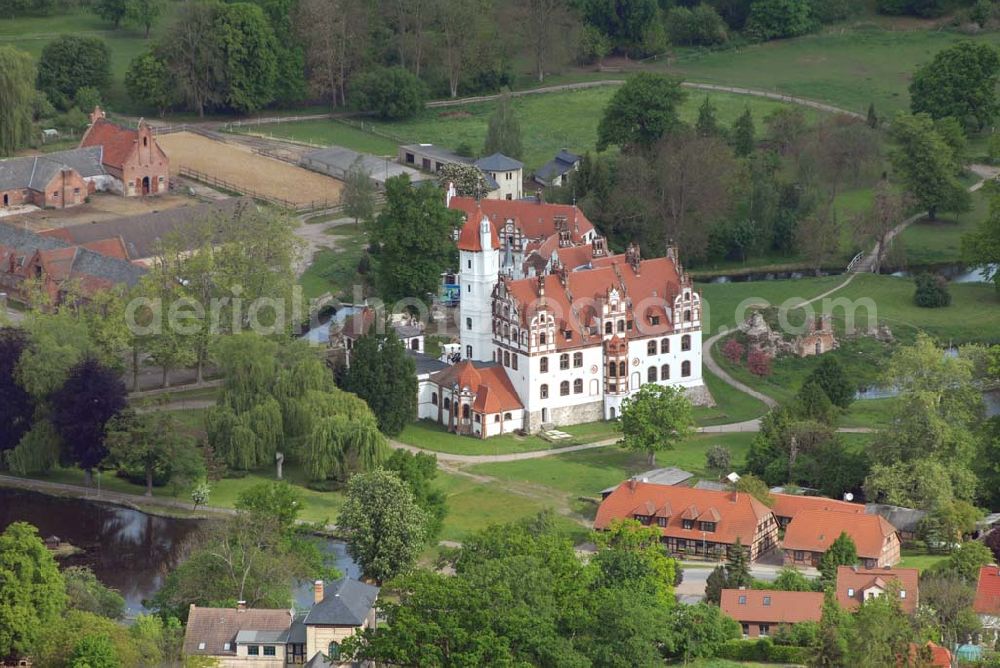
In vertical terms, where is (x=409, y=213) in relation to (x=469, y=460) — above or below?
above

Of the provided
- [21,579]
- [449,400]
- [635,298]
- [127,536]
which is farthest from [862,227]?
[21,579]

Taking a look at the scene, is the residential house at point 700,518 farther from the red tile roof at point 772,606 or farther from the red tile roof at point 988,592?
the red tile roof at point 988,592

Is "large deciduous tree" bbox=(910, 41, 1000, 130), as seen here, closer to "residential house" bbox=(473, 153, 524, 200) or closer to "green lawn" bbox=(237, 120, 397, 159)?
"residential house" bbox=(473, 153, 524, 200)

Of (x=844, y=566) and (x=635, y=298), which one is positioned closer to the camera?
(x=844, y=566)

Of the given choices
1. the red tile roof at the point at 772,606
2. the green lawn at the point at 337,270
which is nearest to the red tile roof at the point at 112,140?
the green lawn at the point at 337,270

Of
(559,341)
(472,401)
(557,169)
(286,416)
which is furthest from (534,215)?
(286,416)

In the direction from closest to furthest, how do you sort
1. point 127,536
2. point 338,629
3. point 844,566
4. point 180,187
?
point 338,629 → point 844,566 → point 127,536 → point 180,187

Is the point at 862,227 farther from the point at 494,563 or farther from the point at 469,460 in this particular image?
the point at 494,563
